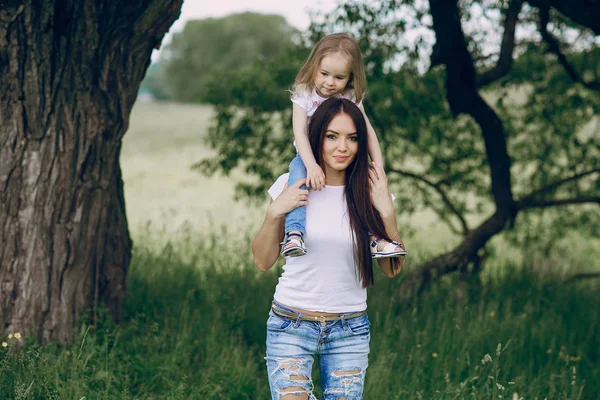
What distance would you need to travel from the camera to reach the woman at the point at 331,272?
270cm

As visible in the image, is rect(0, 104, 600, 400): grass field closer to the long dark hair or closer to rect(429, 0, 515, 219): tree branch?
rect(429, 0, 515, 219): tree branch

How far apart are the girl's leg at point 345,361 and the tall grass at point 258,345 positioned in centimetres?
92

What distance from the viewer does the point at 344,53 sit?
3.20 meters

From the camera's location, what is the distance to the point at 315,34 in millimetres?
6520

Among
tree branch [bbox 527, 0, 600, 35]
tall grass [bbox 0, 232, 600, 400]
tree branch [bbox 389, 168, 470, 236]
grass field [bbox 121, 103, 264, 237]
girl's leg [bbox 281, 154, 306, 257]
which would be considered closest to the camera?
girl's leg [bbox 281, 154, 306, 257]

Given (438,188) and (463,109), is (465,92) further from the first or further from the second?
(438,188)

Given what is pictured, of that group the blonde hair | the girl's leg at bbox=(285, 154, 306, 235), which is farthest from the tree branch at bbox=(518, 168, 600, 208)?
the girl's leg at bbox=(285, 154, 306, 235)

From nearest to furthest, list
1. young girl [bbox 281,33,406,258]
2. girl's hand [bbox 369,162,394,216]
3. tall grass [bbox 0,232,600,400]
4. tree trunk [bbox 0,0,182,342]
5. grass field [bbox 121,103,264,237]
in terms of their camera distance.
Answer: girl's hand [bbox 369,162,394,216]
young girl [bbox 281,33,406,258]
tall grass [bbox 0,232,600,400]
tree trunk [bbox 0,0,182,342]
grass field [bbox 121,103,264,237]

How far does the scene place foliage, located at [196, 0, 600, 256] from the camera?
20.9 ft

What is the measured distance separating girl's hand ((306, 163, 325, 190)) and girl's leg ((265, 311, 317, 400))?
21.7 inches

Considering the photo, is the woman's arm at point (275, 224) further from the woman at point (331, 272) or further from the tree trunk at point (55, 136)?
the tree trunk at point (55, 136)

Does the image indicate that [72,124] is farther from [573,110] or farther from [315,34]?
[573,110]

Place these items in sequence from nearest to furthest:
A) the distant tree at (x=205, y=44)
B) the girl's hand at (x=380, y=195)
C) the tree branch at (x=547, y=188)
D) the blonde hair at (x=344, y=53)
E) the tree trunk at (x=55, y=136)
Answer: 1. the girl's hand at (x=380, y=195)
2. the blonde hair at (x=344, y=53)
3. the tree trunk at (x=55, y=136)
4. the tree branch at (x=547, y=188)
5. the distant tree at (x=205, y=44)

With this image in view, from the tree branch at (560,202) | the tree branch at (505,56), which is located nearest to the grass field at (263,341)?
the tree branch at (560,202)
